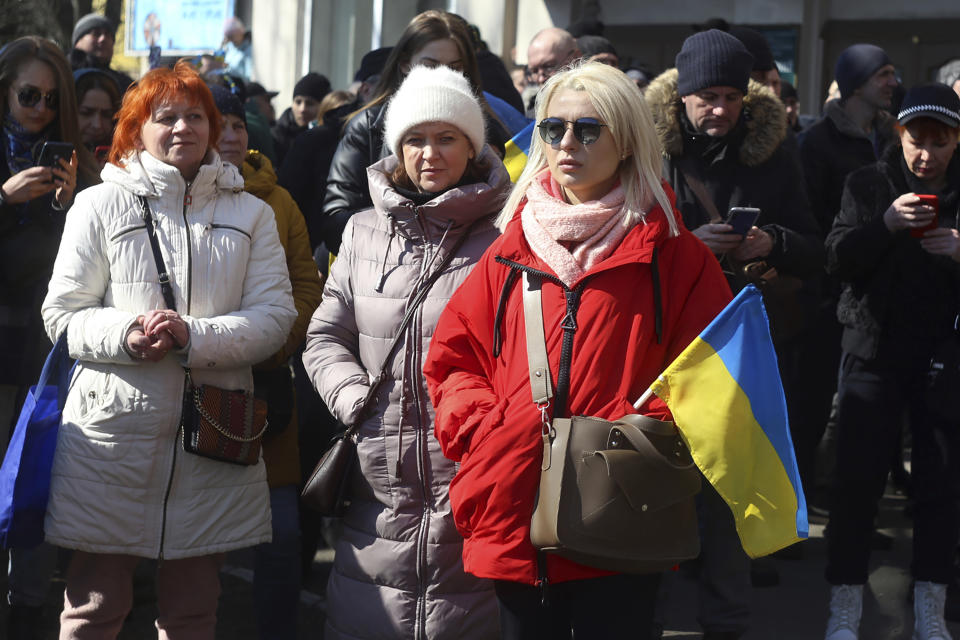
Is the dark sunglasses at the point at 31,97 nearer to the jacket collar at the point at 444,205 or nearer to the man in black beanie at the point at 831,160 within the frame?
the jacket collar at the point at 444,205

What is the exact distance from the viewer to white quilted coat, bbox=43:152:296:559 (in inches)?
157

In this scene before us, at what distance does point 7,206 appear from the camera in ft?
15.9

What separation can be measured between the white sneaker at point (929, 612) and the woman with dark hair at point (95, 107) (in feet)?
13.1

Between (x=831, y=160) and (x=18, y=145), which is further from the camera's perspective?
(x=831, y=160)

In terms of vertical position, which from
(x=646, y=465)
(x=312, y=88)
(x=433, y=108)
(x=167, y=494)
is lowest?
(x=167, y=494)

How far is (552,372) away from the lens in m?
3.20

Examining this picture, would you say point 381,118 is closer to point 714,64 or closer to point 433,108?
point 433,108

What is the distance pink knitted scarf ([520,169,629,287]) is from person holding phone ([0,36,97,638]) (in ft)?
7.63

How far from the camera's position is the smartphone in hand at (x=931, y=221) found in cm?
497

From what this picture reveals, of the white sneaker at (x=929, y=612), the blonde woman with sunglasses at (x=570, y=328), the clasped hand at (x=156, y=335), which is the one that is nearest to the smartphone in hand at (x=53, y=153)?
the clasped hand at (x=156, y=335)

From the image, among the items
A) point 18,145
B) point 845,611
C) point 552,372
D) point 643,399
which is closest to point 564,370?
point 552,372

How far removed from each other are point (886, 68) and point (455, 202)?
157 inches

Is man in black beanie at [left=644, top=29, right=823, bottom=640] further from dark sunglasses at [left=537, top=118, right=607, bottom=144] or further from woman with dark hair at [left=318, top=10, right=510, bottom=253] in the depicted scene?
dark sunglasses at [left=537, top=118, right=607, bottom=144]

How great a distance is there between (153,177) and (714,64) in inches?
84.2
